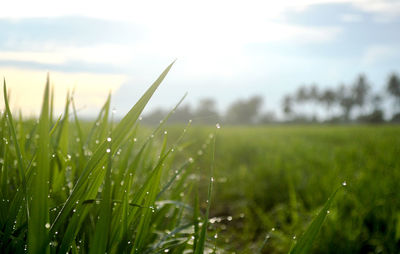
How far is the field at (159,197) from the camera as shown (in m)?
0.68

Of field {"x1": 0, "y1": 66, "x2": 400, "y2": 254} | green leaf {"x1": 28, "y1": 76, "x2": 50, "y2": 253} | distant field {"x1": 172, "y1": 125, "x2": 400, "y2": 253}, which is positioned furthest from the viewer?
distant field {"x1": 172, "y1": 125, "x2": 400, "y2": 253}

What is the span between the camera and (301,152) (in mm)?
4762

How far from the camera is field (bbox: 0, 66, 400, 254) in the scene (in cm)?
68

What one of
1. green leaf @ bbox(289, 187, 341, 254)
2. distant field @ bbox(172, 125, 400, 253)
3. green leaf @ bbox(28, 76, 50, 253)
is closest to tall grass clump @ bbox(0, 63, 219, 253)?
green leaf @ bbox(28, 76, 50, 253)

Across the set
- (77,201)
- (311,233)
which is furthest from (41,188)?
(311,233)

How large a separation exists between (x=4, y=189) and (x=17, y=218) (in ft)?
0.64

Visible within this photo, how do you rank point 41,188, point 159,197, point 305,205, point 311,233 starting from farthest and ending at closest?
point 305,205, point 159,197, point 311,233, point 41,188

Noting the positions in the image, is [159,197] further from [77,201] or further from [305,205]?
[305,205]

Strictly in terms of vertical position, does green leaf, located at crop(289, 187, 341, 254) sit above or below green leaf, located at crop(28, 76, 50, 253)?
below

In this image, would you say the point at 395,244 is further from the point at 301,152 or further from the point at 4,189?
the point at 301,152

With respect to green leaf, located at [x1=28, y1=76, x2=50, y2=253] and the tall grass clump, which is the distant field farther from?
green leaf, located at [x1=28, y1=76, x2=50, y2=253]

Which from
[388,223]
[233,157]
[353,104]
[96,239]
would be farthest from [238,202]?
[353,104]

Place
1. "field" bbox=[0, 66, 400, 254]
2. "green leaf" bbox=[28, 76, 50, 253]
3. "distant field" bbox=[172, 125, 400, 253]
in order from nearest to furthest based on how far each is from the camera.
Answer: "green leaf" bbox=[28, 76, 50, 253], "field" bbox=[0, 66, 400, 254], "distant field" bbox=[172, 125, 400, 253]

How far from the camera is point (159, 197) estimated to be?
1.23 meters
